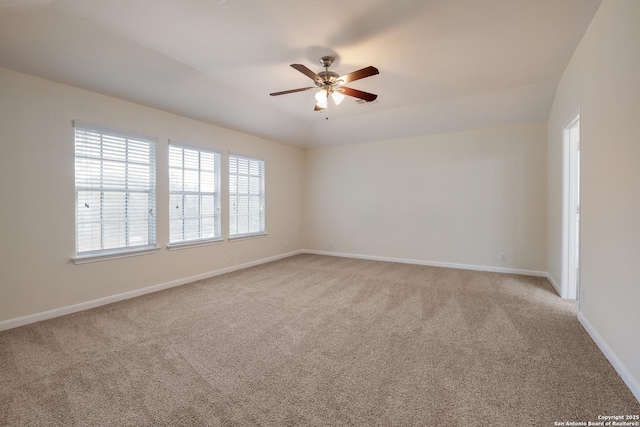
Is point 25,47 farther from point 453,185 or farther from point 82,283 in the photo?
point 453,185

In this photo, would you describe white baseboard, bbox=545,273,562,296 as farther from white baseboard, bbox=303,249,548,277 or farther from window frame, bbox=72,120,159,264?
window frame, bbox=72,120,159,264

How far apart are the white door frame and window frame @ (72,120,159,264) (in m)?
5.43

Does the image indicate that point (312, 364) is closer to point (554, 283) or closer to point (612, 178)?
point (612, 178)

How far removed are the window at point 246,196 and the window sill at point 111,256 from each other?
4.82 ft

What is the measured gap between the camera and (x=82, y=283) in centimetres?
329

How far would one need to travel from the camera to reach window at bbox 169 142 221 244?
4266 mm

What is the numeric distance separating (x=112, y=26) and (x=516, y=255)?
6.30 m

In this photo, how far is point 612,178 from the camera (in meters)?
2.10

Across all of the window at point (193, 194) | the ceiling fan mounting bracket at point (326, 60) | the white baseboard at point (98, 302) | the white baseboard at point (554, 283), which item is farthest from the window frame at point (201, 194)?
the white baseboard at point (554, 283)

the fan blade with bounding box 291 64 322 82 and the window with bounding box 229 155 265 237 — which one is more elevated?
the fan blade with bounding box 291 64 322 82

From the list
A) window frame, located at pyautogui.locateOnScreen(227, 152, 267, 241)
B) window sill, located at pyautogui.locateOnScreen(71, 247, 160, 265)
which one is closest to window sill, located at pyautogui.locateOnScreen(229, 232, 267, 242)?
window frame, located at pyautogui.locateOnScreen(227, 152, 267, 241)

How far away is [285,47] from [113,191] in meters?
2.79

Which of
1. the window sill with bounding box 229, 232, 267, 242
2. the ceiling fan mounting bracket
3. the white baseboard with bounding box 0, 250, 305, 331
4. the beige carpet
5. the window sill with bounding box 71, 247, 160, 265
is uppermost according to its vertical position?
the ceiling fan mounting bracket

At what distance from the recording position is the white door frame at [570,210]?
339 cm
